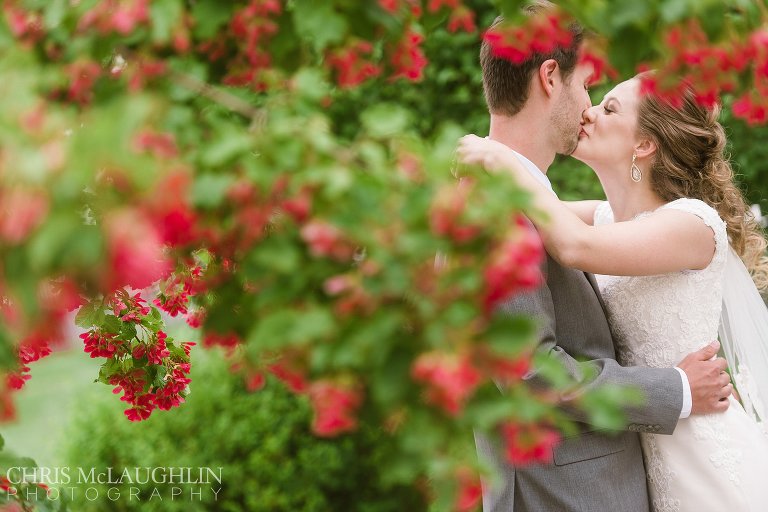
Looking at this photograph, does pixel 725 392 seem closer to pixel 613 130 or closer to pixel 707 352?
pixel 707 352

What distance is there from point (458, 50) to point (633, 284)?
2412mm

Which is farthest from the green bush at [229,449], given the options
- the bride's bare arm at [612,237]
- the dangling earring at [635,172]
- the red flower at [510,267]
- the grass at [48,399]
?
the red flower at [510,267]

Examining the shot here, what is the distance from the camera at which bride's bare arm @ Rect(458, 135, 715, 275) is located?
7.95 feet

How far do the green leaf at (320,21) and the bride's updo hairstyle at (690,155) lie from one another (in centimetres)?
193

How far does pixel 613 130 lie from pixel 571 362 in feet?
3.07

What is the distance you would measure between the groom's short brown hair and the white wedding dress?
0.58 metres

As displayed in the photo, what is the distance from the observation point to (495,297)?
0.97 metres

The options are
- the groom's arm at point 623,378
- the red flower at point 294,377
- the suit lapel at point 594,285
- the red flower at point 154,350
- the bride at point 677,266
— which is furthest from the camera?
the suit lapel at point 594,285

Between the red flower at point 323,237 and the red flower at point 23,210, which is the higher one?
the red flower at point 23,210

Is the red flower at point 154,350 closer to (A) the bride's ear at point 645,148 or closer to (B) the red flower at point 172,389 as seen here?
(B) the red flower at point 172,389

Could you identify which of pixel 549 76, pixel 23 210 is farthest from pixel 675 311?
pixel 23 210

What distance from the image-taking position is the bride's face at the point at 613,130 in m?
2.96

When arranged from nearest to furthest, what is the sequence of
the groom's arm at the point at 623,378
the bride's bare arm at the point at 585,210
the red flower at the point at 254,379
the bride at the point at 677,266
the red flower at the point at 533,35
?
the red flower at the point at 254,379 → the red flower at the point at 533,35 → the groom's arm at the point at 623,378 → the bride at the point at 677,266 → the bride's bare arm at the point at 585,210

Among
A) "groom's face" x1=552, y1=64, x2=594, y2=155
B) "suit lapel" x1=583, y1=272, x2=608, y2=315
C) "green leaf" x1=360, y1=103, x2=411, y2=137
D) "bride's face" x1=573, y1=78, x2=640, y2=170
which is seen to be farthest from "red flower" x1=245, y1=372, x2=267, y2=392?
"bride's face" x1=573, y1=78, x2=640, y2=170
